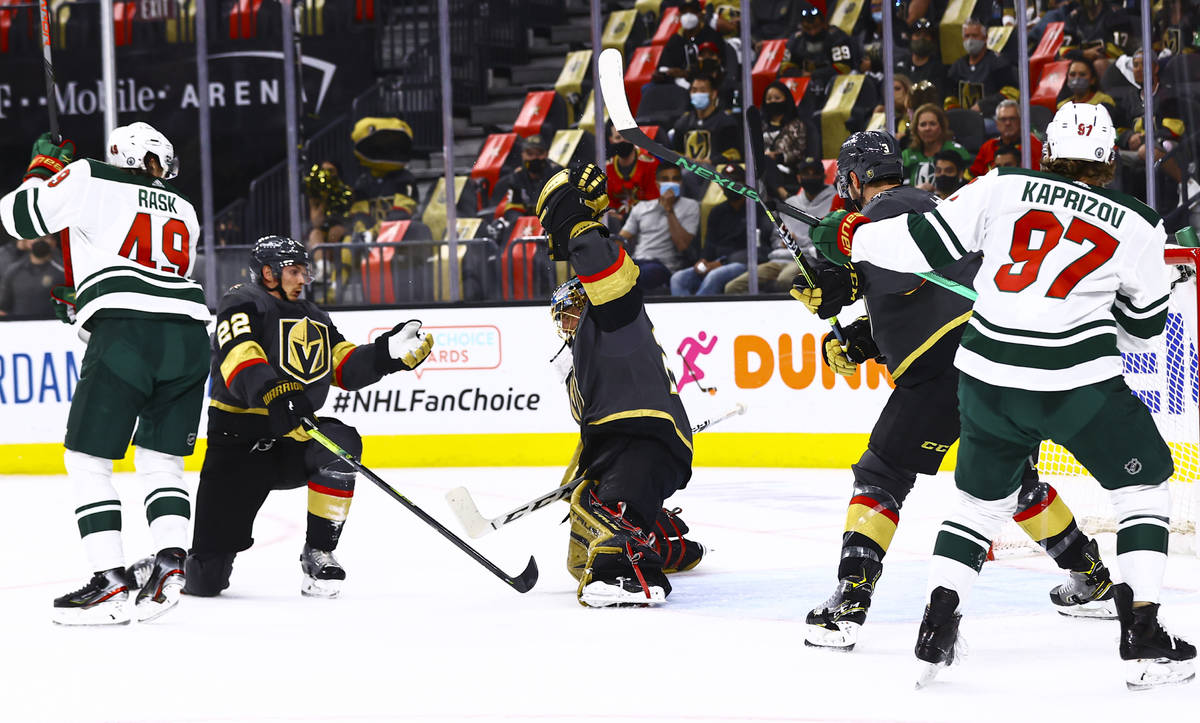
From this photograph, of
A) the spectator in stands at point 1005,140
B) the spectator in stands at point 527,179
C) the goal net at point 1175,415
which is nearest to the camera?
the goal net at point 1175,415

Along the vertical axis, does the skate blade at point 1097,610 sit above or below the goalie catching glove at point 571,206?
below

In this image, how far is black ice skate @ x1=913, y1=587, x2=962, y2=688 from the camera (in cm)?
279

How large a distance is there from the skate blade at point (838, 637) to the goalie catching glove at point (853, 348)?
634 millimetres

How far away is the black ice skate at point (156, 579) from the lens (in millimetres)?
3742

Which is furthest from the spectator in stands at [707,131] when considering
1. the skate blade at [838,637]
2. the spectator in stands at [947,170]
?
the skate blade at [838,637]

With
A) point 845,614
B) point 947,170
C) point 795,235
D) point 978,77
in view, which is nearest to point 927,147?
point 947,170

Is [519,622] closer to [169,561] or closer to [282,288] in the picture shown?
[169,561]

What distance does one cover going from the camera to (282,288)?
Answer: 13.8 ft

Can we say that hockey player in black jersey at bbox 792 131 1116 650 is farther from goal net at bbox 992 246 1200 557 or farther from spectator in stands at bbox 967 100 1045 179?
spectator in stands at bbox 967 100 1045 179

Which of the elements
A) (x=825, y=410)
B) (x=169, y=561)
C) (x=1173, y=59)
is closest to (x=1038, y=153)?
(x=1173, y=59)

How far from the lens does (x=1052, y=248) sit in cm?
273

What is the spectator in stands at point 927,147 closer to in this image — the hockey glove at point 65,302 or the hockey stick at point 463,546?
the hockey stick at point 463,546

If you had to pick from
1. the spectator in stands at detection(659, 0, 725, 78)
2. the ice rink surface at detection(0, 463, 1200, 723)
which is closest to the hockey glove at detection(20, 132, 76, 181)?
the ice rink surface at detection(0, 463, 1200, 723)

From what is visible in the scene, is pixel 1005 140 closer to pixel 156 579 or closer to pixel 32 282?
pixel 156 579
